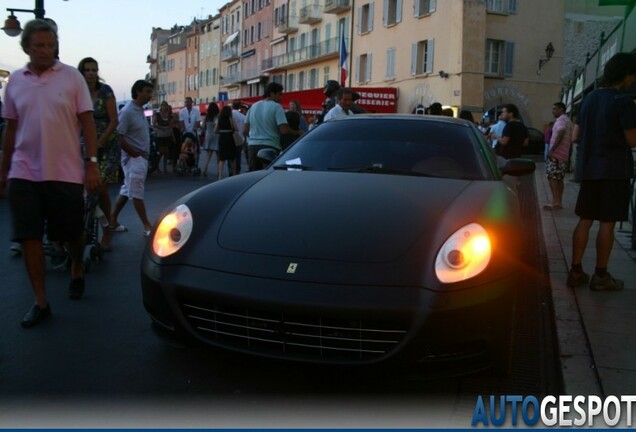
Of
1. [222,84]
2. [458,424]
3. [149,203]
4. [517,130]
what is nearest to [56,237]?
[458,424]

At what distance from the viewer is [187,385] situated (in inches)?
122

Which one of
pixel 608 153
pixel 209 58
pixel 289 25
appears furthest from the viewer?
pixel 209 58

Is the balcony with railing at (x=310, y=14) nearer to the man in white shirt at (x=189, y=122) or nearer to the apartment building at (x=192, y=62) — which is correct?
the man in white shirt at (x=189, y=122)

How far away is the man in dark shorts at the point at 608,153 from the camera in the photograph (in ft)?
15.6

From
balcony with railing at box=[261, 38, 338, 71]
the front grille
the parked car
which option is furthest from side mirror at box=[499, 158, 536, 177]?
balcony with railing at box=[261, 38, 338, 71]

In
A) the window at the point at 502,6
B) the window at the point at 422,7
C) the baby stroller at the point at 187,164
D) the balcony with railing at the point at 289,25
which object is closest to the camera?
the baby stroller at the point at 187,164

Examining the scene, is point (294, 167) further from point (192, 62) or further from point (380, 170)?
point (192, 62)

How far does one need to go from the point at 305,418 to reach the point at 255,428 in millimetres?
224

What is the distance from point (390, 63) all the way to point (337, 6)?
8105mm

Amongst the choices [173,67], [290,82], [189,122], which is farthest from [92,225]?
[173,67]

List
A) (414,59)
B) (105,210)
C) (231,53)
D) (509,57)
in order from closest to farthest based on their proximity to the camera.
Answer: (105,210)
(509,57)
(414,59)
(231,53)

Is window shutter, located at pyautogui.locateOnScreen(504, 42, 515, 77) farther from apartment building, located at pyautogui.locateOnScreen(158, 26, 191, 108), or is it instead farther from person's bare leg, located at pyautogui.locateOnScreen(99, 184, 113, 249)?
apartment building, located at pyautogui.locateOnScreen(158, 26, 191, 108)

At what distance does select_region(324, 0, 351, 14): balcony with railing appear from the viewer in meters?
43.7

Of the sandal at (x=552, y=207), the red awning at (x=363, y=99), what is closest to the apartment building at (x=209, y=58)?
the red awning at (x=363, y=99)
